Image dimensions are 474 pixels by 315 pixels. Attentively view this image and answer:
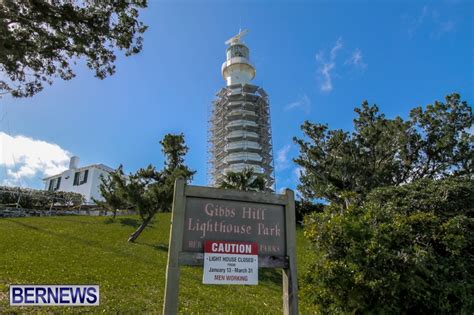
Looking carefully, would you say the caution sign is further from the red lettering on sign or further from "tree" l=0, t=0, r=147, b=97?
"tree" l=0, t=0, r=147, b=97

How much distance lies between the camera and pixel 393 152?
27344 millimetres

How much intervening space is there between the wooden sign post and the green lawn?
332cm

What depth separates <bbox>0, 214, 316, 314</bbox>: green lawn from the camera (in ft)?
28.9

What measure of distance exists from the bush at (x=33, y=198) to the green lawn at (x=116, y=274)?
708 inches

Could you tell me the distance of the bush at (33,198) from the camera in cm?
3650

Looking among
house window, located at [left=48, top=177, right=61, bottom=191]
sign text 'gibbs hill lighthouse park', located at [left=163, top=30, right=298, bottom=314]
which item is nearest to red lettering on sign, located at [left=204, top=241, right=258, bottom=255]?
sign text 'gibbs hill lighthouse park', located at [left=163, top=30, right=298, bottom=314]

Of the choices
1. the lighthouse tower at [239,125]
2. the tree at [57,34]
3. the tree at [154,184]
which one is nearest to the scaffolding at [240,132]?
the lighthouse tower at [239,125]

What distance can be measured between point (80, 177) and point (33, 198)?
17.8 metres

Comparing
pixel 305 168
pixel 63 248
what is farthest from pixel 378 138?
pixel 63 248

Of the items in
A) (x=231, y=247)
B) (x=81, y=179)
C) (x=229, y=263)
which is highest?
(x=81, y=179)

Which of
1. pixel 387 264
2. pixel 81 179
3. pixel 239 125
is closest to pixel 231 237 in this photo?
pixel 387 264

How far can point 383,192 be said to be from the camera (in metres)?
11.6

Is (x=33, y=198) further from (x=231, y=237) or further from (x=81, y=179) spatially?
(x=231, y=237)

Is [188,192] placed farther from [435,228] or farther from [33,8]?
[33,8]
